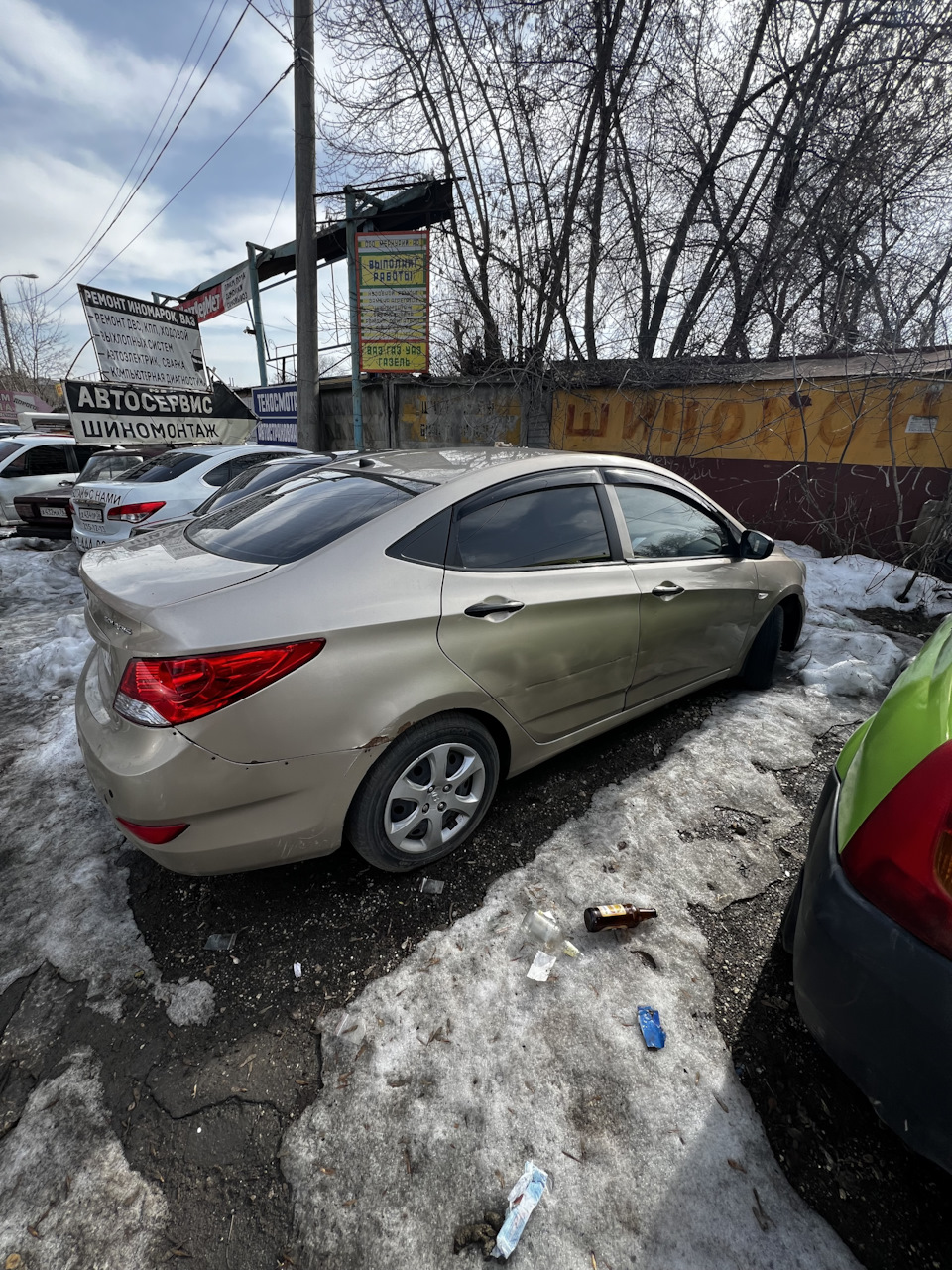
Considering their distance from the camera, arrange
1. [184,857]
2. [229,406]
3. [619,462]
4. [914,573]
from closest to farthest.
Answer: [184,857]
[619,462]
[914,573]
[229,406]

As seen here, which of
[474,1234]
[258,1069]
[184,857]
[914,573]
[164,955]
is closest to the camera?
[474,1234]

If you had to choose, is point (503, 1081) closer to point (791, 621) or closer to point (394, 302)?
point (791, 621)

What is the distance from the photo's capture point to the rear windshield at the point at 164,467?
673cm

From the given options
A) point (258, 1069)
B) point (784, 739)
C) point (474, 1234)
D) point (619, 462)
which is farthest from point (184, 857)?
point (784, 739)

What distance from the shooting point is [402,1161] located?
1503 millimetres

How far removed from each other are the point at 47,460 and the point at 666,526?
11370mm

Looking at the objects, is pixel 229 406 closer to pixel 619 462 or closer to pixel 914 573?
pixel 619 462

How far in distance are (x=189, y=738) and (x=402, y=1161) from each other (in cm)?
127

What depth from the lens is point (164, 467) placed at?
22.6ft

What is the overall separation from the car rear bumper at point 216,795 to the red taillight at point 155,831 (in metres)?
0.02

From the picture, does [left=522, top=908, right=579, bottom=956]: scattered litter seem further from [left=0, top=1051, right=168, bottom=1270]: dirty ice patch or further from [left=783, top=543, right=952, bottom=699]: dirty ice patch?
[left=783, top=543, right=952, bottom=699]: dirty ice patch

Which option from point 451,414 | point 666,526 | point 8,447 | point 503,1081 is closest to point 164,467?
point 451,414

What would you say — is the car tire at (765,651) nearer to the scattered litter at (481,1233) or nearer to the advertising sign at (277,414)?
the scattered litter at (481,1233)

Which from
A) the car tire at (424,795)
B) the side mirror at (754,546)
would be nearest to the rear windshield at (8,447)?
the car tire at (424,795)
